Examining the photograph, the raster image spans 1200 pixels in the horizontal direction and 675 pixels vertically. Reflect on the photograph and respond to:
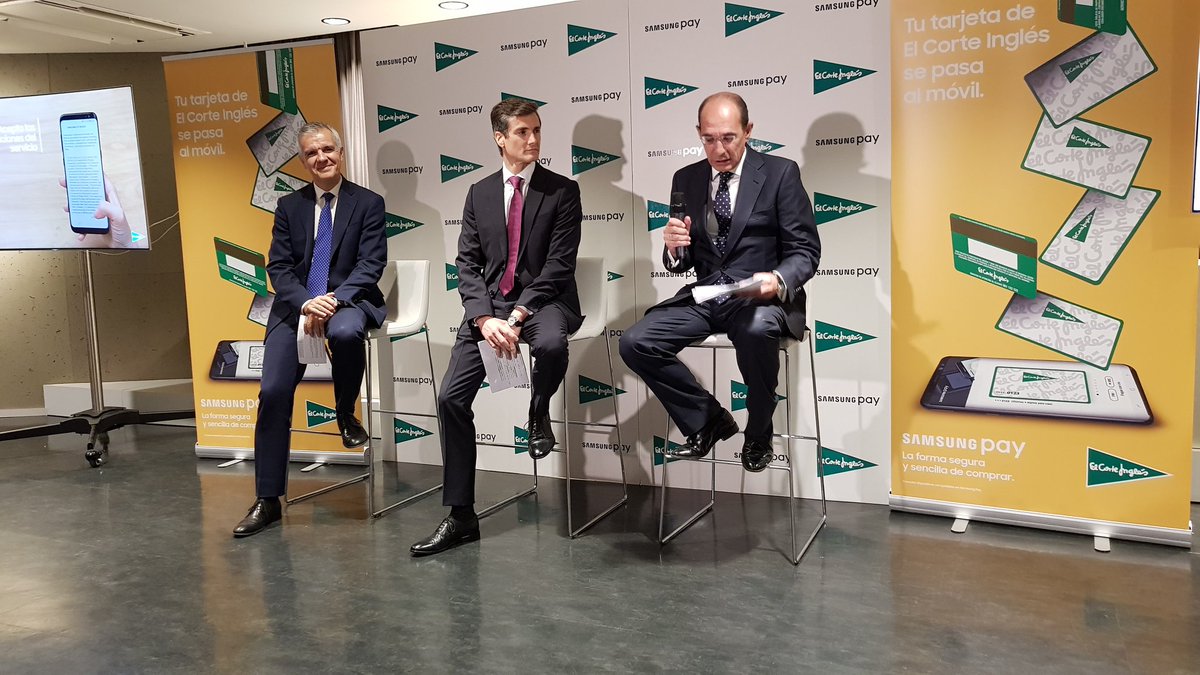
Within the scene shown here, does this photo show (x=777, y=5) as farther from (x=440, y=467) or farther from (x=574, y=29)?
(x=440, y=467)

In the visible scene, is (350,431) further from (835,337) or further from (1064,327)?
(1064,327)

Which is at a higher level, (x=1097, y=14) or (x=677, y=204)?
(x=1097, y=14)

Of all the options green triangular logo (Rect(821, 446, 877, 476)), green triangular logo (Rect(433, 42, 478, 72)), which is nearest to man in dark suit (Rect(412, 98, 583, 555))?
green triangular logo (Rect(433, 42, 478, 72))

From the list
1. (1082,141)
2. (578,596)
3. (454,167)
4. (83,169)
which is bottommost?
(578,596)

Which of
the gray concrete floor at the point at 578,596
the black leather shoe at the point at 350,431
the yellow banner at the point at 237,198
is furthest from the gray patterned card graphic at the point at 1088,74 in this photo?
the yellow banner at the point at 237,198

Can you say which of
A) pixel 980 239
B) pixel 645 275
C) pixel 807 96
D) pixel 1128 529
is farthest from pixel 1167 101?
pixel 645 275

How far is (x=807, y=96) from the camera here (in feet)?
12.0

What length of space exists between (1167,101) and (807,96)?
49.8 inches

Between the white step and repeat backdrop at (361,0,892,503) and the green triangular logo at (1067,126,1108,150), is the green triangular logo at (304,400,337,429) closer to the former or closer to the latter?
the white step and repeat backdrop at (361,0,892,503)

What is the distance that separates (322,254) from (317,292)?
0.17 meters

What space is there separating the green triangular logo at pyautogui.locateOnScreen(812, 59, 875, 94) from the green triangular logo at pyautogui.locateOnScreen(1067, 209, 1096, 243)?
0.98 m

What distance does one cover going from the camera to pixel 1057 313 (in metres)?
3.25

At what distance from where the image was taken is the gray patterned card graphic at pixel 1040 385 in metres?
3.23

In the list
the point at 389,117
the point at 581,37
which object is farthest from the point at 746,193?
the point at 389,117
